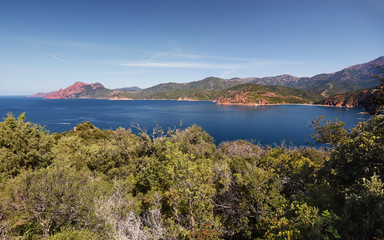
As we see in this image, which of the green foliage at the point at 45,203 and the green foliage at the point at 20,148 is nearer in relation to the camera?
the green foliage at the point at 45,203

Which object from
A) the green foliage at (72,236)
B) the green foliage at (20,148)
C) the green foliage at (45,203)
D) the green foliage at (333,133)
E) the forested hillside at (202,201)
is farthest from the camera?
the green foliage at (333,133)

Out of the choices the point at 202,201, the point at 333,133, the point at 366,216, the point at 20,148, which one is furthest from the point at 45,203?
the point at 333,133

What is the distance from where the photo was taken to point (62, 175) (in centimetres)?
1603

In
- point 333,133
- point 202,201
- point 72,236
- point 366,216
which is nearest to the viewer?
point 366,216

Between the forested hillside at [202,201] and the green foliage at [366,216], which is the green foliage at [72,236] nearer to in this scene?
the forested hillside at [202,201]

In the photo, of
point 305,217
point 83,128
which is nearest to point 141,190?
point 305,217

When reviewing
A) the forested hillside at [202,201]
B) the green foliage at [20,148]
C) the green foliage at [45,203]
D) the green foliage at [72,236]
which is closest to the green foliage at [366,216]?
the forested hillside at [202,201]

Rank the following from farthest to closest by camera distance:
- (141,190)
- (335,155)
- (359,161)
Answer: (141,190)
(335,155)
(359,161)

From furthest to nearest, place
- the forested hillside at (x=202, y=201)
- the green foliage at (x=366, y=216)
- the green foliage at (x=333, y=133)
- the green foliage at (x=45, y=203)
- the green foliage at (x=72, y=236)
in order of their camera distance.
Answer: the green foliage at (x=333, y=133) → the green foliage at (x=45, y=203) → the green foliage at (x=72, y=236) → the forested hillside at (x=202, y=201) → the green foliage at (x=366, y=216)

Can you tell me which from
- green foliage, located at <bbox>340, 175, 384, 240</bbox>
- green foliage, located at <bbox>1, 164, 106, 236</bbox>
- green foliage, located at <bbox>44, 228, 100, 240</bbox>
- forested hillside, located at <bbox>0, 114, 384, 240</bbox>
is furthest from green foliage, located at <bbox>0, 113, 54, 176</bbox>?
green foliage, located at <bbox>340, 175, 384, 240</bbox>

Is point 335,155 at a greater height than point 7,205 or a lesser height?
greater

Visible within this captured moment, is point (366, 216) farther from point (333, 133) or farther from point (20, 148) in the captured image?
point (20, 148)

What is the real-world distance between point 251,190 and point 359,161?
12.0 m

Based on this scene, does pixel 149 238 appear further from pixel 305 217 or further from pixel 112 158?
pixel 112 158
